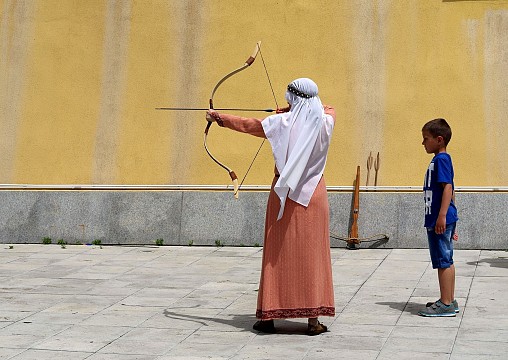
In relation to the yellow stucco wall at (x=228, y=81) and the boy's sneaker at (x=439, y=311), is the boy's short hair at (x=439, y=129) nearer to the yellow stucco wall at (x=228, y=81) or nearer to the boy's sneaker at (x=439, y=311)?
the boy's sneaker at (x=439, y=311)

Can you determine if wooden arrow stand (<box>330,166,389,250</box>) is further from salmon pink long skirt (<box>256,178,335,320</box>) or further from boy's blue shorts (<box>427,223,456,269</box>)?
salmon pink long skirt (<box>256,178,335,320</box>)

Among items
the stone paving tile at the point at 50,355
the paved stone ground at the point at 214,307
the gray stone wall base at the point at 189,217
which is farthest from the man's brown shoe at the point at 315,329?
the gray stone wall base at the point at 189,217

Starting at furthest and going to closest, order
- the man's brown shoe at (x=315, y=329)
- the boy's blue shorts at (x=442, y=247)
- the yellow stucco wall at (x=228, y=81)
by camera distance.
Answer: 1. the yellow stucco wall at (x=228, y=81)
2. the boy's blue shorts at (x=442, y=247)
3. the man's brown shoe at (x=315, y=329)

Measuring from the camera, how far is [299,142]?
22.0 ft

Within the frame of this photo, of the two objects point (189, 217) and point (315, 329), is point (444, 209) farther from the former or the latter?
point (189, 217)

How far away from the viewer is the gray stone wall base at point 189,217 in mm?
10852

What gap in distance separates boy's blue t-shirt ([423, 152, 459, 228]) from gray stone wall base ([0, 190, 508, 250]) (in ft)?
11.9

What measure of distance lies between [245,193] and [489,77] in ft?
9.68

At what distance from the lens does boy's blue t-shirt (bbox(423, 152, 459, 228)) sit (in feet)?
23.4

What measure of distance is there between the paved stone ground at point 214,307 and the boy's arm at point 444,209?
645 millimetres

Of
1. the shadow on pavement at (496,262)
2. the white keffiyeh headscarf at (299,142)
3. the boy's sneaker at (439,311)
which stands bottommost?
the boy's sneaker at (439,311)

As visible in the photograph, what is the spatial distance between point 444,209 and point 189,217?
4.69 m

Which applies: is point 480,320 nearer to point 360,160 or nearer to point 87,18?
point 360,160

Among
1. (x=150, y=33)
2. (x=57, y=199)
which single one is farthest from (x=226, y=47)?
(x=57, y=199)
